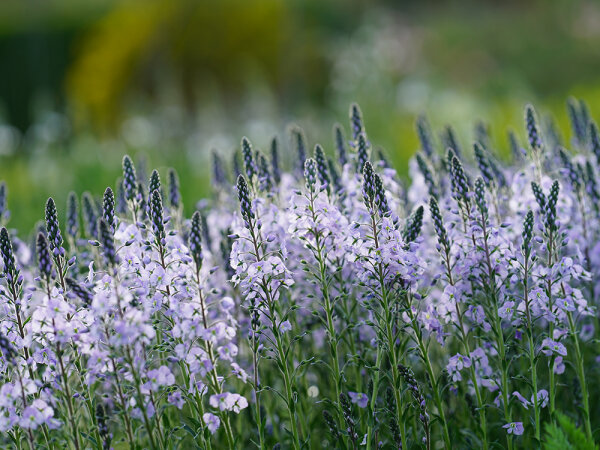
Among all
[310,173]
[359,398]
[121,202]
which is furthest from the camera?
[121,202]

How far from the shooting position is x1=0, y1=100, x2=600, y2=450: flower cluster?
3242mm

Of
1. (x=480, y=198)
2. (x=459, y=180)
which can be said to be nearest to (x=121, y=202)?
(x=459, y=180)

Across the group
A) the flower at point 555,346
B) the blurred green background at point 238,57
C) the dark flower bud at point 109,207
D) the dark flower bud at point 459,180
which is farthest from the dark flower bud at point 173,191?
the blurred green background at point 238,57

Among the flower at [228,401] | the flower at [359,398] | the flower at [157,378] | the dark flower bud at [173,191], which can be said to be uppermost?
the dark flower bud at [173,191]

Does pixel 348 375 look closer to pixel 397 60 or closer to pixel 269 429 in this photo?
pixel 269 429

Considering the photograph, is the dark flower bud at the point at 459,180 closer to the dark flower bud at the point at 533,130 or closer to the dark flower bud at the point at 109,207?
the dark flower bud at the point at 533,130

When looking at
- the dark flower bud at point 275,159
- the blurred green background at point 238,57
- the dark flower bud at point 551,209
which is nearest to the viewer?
the dark flower bud at point 551,209

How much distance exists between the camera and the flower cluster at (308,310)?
10.6ft

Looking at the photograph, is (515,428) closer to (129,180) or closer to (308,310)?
(308,310)

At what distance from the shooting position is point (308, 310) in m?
3.91

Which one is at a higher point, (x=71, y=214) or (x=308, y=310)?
(x=71, y=214)

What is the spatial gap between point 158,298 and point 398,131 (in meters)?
10.8

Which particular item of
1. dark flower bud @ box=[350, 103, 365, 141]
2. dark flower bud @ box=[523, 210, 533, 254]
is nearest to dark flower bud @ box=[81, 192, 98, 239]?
dark flower bud @ box=[350, 103, 365, 141]

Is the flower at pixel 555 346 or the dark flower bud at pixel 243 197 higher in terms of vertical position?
the dark flower bud at pixel 243 197
